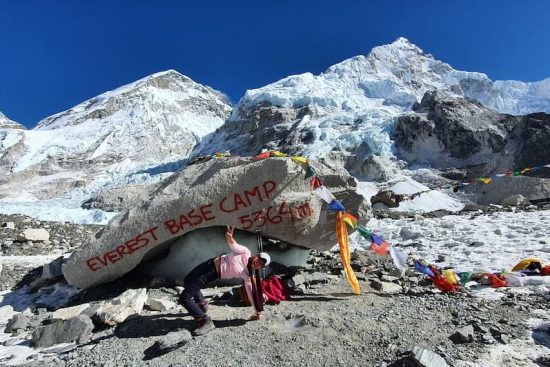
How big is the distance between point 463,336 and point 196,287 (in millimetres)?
A: 3123

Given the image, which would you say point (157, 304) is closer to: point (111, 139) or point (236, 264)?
point (236, 264)

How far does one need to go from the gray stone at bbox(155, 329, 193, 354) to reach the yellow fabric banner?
8.65 feet

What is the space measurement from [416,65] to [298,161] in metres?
132

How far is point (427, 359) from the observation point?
4.02 meters

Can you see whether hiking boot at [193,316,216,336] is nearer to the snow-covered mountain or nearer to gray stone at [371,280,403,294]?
gray stone at [371,280,403,294]

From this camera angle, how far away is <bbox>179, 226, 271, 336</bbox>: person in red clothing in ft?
17.9

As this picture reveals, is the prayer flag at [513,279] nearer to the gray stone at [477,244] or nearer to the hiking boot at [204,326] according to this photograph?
the gray stone at [477,244]

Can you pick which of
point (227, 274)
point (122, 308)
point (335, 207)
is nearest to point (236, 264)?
point (227, 274)

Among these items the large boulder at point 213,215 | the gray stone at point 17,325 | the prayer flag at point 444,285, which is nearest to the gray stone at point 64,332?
the gray stone at point 17,325

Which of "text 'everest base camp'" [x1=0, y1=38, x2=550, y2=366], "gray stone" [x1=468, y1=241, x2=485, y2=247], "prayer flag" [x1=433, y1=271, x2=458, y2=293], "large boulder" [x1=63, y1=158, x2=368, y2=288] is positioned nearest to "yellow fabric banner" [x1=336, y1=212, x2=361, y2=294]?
"text 'everest base camp'" [x1=0, y1=38, x2=550, y2=366]

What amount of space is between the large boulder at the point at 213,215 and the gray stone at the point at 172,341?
2696 millimetres

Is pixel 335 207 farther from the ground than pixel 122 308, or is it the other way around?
pixel 335 207

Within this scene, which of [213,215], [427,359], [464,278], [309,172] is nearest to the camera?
[427,359]

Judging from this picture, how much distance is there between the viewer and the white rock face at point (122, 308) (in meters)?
6.02
